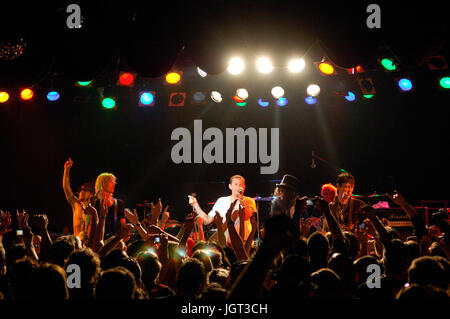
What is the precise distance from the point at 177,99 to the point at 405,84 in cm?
476

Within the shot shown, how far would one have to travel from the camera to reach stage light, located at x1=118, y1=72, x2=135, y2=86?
25.9 ft

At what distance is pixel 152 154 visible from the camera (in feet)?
35.2

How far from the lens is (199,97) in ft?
29.2

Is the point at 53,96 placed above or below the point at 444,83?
above

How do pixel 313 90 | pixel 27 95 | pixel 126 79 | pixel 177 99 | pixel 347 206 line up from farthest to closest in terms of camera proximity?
pixel 177 99 → pixel 27 95 → pixel 313 90 → pixel 126 79 → pixel 347 206

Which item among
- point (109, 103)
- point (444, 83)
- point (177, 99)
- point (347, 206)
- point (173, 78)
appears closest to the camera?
point (347, 206)

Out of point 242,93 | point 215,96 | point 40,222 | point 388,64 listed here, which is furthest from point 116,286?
point 215,96

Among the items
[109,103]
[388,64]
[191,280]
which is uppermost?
[109,103]

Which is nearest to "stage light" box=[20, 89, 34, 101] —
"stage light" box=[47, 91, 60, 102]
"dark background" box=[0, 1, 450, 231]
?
"dark background" box=[0, 1, 450, 231]

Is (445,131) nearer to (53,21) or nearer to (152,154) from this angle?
(152,154)

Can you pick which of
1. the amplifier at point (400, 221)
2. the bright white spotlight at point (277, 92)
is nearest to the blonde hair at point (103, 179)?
the bright white spotlight at point (277, 92)

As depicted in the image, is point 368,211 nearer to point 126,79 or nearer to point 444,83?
point 444,83

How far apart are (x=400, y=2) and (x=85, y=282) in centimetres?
318

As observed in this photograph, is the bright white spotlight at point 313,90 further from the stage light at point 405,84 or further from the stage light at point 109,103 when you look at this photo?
the stage light at point 109,103
